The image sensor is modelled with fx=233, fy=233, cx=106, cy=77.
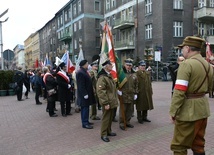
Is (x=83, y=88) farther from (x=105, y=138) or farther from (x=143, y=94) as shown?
(x=143, y=94)

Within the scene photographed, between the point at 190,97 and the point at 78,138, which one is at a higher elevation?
the point at 190,97

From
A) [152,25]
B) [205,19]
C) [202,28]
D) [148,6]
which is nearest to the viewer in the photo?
[205,19]

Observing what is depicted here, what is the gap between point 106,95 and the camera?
546 cm

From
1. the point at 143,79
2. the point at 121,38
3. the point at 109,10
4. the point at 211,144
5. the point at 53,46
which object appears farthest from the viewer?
the point at 53,46

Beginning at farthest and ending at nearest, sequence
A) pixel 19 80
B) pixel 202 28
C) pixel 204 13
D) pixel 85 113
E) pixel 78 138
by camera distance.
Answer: pixel 202 28 < pixel 204 13 < pixel 19 80 < pixel 85 113 < pixel 78 138

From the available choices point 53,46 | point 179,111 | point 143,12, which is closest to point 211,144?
point 179,111

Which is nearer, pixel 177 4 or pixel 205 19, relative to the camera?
pixel 177 4

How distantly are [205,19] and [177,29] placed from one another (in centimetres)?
413

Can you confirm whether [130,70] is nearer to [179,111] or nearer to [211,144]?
[211,144]

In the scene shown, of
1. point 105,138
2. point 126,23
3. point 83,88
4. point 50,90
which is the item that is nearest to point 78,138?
point 105,138

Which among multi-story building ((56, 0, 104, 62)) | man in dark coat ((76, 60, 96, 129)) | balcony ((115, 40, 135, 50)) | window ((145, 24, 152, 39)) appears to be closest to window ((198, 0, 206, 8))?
window ((145, 24, 152, 39))

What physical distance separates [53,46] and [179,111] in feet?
220

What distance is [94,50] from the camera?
45.9 meters

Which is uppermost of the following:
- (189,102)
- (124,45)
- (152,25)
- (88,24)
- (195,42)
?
(88,24)
